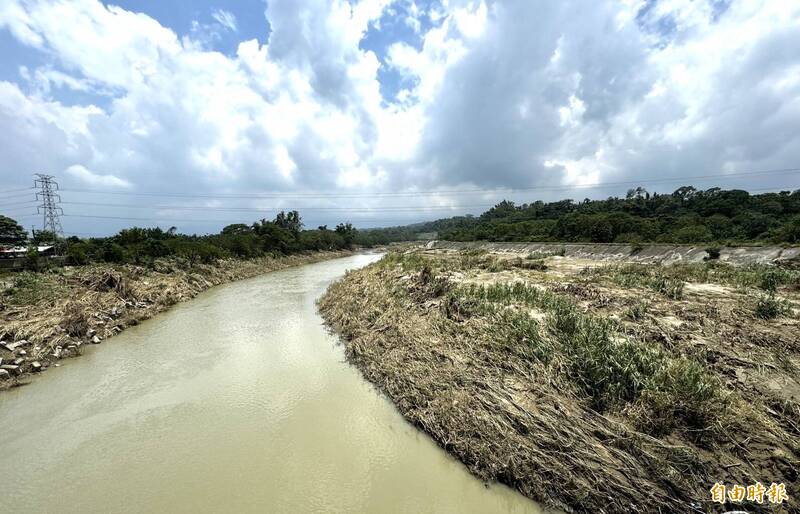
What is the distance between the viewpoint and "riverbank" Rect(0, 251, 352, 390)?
10.6 meters

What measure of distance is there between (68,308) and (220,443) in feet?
39.4

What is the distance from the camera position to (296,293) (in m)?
24.7

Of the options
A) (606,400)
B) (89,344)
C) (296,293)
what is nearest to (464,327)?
(606,400)

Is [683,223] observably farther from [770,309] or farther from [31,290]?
[31,290]

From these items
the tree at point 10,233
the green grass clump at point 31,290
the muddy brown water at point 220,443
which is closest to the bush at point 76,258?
the green grass clump at point 31,290

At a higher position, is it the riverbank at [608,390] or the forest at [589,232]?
the forest at [589,232]

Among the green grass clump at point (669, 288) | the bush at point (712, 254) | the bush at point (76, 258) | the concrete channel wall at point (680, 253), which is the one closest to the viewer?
the green grass clump at point (669, 288)

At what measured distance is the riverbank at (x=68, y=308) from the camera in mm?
10570

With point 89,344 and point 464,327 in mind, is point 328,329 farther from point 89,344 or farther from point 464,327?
point 89,344

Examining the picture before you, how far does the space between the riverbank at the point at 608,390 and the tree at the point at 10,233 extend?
70.6m

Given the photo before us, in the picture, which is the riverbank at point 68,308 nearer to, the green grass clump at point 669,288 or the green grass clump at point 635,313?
the green grass clump at point 635,313

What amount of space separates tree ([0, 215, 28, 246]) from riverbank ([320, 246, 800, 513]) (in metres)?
70.6

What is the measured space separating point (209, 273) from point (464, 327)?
2870 cm

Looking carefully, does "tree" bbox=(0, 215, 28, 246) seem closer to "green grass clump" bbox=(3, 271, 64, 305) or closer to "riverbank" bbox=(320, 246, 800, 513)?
"green grass clump" bbox=(3, 271, 64, 305)
